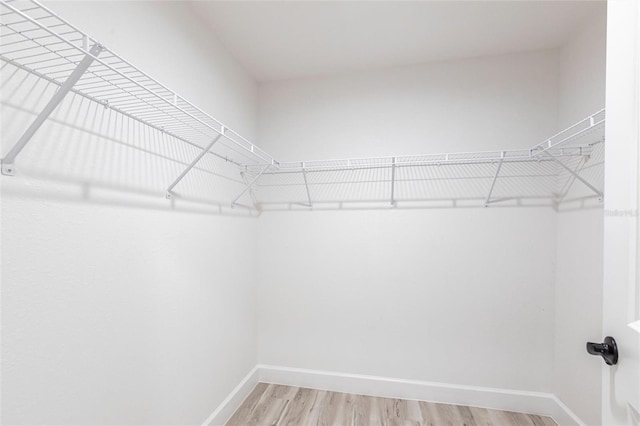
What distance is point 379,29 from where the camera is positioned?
1.68 metres

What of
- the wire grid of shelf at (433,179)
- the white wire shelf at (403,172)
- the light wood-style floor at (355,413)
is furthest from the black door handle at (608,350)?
the light wood-style floor at (355,413)

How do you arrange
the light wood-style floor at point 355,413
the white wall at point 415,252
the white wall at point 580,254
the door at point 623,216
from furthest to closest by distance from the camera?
the white wall at point 415,252 < the light wood-style floor at point 355,413 < the white wall at point 580,254 < the door at point 623,216

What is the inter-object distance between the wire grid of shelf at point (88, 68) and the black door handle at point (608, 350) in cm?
127

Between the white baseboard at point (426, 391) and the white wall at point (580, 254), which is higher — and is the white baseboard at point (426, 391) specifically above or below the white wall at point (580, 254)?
below

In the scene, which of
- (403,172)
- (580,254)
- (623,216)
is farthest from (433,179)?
(623,216)

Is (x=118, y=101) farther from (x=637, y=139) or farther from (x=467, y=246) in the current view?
(x=467, y=246)

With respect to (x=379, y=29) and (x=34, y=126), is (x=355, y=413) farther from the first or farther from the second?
(x=379, y=29)

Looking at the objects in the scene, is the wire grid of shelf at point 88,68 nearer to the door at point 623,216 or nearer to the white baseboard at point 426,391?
the door at point 623,216

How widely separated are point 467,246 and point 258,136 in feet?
5.74

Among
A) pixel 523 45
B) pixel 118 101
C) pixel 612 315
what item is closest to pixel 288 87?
pixel 118 101

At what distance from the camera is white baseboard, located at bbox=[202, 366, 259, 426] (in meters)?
1.64

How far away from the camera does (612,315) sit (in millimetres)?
653

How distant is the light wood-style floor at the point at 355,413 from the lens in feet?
5.73

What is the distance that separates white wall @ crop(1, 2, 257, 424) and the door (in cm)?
145
